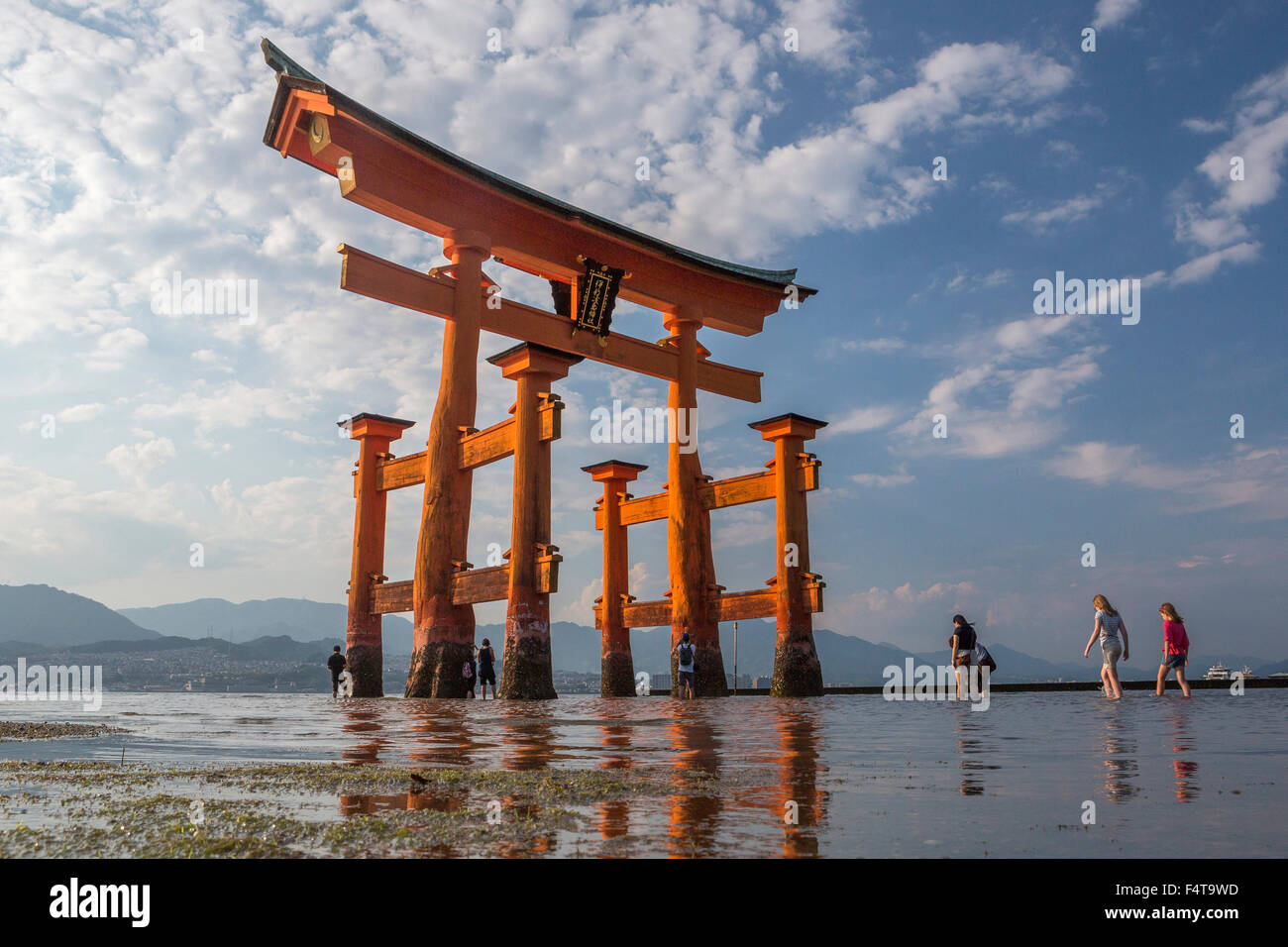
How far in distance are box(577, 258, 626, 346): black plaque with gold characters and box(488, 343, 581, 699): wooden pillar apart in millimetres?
2964

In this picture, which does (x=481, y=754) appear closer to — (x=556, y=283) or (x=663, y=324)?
(x=556, y=283)

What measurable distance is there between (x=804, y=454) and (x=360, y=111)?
12.5m

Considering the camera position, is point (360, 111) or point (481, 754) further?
point (360, 111)

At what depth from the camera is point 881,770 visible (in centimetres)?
423

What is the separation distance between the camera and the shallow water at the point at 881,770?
2.39m

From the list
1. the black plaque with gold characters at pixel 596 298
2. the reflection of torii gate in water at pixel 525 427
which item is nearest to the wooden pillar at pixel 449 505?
the reflection of torii gate in water at pixel 525 427

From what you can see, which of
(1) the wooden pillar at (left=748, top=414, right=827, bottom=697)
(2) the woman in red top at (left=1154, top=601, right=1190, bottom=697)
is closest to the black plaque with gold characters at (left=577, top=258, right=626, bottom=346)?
(1) the wooden pillar at (left=748, top=414, right=827, bottom=697)

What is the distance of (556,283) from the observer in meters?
22.5

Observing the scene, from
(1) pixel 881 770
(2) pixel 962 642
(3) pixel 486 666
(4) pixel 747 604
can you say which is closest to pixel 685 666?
(4) pixel 747 604

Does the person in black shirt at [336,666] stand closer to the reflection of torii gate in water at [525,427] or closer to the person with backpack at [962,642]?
the reflection of torii gate in water at [525,427]

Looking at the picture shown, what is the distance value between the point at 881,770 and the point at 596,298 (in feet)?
60.2

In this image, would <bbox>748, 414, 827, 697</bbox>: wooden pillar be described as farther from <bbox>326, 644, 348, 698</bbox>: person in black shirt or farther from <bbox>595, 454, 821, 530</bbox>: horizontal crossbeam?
<bbox>326, 644, 348, 698</bbox>: person in black shirt
